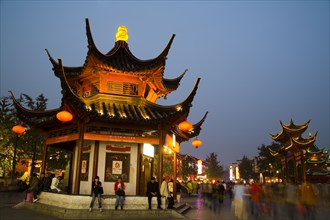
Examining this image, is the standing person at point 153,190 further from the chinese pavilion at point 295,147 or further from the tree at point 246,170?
the tree at point 246,170

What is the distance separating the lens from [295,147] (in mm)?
41688

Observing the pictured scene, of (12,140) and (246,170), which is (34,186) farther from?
(246,170)

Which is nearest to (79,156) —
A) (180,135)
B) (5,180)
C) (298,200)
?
(180,135)

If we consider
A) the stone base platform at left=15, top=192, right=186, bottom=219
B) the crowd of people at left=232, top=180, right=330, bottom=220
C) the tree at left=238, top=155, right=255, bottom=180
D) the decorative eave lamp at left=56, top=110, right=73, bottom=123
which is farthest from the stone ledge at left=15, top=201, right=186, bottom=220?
the tree at left=238, top=155, right=255, bottom=180

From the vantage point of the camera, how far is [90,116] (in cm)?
1366

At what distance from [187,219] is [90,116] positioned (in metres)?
6.34

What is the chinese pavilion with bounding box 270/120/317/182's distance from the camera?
40.7m

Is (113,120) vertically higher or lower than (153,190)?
higher

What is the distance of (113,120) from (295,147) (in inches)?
1377

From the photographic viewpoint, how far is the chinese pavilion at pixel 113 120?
46.5ft

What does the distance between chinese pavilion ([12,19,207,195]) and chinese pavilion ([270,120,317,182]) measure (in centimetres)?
2851

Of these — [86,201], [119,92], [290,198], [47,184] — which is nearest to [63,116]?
[86,201]

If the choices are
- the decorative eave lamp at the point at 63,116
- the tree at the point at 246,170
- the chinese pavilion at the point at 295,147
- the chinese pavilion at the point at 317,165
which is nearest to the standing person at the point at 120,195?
the decorative eave lamp at the point at 63,116

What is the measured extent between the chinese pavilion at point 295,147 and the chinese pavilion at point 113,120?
93.5 ft
